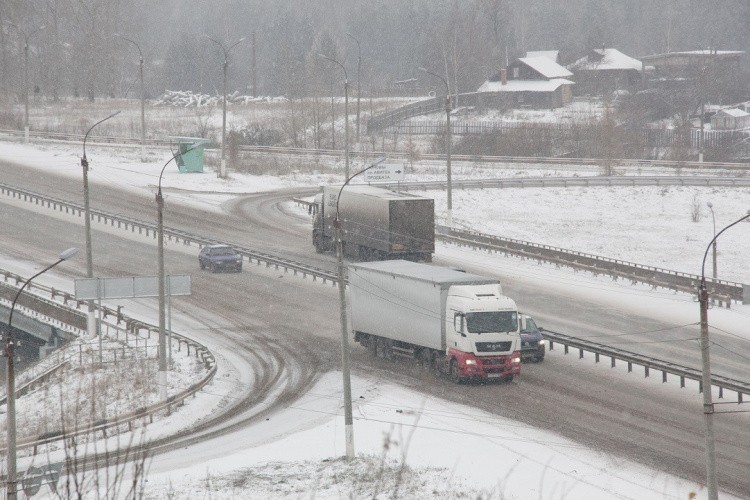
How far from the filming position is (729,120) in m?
107

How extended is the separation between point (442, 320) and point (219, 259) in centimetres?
1866

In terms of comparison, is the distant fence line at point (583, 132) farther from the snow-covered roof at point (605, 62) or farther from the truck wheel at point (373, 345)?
the truck wheel at point (373, 345)

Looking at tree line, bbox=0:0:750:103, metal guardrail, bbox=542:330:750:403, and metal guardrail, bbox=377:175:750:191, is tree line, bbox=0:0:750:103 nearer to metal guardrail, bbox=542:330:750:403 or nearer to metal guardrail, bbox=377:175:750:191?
metal guardrail, bbox=377:175:750:191

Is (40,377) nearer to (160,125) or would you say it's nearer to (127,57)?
(160,125)

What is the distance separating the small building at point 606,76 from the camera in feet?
412

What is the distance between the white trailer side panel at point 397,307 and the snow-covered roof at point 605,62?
99216 mm

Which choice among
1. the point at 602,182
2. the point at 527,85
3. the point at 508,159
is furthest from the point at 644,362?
the point at 527,85

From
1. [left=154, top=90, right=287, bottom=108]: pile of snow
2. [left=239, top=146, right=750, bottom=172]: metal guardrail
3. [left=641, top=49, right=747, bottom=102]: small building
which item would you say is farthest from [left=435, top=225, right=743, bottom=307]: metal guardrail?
[left=154, top=90, right=287, bottom=108]: pile of snow

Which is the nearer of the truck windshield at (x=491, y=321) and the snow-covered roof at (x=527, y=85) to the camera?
the truck windshield at (x=491, y=321)

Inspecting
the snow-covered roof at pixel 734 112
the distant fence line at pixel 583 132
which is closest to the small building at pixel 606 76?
the snow-covered roof at pixel 734 112

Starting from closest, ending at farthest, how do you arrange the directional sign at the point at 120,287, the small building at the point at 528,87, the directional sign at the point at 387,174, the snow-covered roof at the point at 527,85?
the directional sign at the point at 120,287
the directional sign at the point at 387,174
the snow-covered roof at the point at 527,85
the small building at the point at 528,87

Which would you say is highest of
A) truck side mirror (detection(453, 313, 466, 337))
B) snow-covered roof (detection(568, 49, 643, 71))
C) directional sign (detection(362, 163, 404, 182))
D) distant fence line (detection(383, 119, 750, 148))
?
snow-covered roof (detection(568, 49, 643, 71))

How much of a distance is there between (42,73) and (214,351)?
9220cm

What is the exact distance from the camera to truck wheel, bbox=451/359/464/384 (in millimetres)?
30542
